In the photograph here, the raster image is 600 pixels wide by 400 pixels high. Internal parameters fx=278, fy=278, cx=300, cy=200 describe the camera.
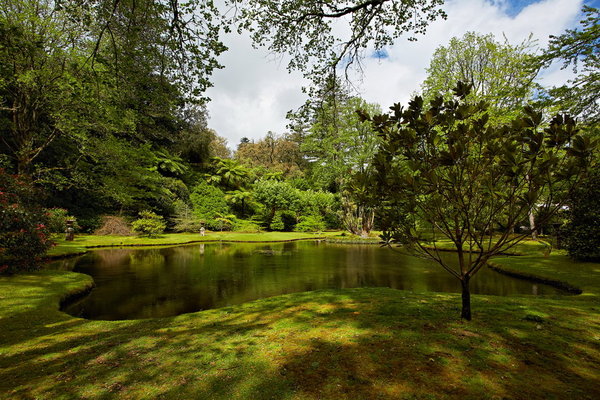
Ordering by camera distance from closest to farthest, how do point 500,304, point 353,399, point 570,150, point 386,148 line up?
point 353,399
point 570,150
point 386,148
point 500,304

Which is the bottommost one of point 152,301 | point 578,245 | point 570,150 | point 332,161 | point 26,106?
point 152,301

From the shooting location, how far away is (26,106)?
48.0ft

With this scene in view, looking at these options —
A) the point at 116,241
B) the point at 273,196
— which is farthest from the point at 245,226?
the point at 116,241

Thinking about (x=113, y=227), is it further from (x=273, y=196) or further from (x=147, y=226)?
(x=273, y=196)

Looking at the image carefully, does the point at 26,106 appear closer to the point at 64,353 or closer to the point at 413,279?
the point at 64,353

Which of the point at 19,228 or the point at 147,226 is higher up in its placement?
the point at 19,228

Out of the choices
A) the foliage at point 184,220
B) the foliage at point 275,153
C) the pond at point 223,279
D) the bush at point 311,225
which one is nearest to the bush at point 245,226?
the foliage at point 184,220

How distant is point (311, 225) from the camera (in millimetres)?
35500

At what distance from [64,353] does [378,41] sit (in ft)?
27.1

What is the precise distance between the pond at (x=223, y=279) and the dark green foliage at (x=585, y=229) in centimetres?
323

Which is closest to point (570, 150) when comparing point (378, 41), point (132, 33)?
point (378, 41)

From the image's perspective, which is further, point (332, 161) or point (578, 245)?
point (332, 161)

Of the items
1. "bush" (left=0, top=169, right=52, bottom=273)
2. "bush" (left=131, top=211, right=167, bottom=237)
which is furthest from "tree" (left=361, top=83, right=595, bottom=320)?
"bush" (left=131, top=211, right=167, bottom=237)

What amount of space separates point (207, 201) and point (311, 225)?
43.6ft
